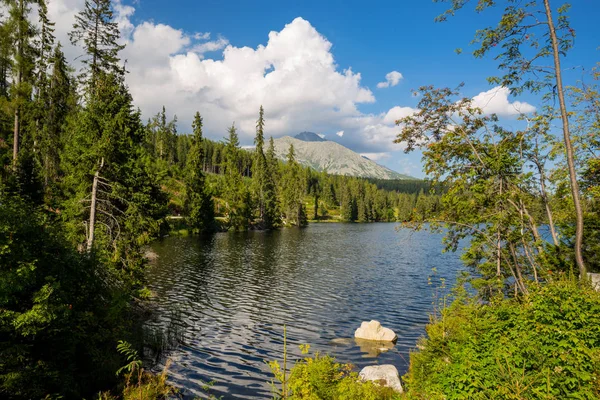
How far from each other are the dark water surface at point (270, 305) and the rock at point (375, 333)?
545 mm

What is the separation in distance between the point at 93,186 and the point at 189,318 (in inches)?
393

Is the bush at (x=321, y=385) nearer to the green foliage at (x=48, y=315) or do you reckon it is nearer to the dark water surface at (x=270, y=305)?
the dark water surface at (x=270, y=305)

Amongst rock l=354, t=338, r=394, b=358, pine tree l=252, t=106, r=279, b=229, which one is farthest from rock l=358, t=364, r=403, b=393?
pine tree l=252, t=106, r=279, b=229

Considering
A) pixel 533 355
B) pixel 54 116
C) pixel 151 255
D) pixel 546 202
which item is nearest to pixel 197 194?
pixel 151 255

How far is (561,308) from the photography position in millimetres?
7684

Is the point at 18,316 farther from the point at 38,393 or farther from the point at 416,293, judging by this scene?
the point at 416,293

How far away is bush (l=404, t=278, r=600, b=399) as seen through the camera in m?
6.04

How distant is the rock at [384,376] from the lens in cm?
1229

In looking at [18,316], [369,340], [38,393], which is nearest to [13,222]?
[18,316]

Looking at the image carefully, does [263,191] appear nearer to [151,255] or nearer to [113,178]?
[151,255]

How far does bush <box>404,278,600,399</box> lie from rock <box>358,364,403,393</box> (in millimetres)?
3162

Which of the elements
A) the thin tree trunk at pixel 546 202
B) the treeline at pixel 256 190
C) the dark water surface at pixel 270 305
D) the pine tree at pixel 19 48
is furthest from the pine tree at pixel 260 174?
the thin tree trunk at pixel 546 202

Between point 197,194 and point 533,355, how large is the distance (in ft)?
215

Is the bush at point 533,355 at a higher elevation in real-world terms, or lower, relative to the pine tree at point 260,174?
lower
